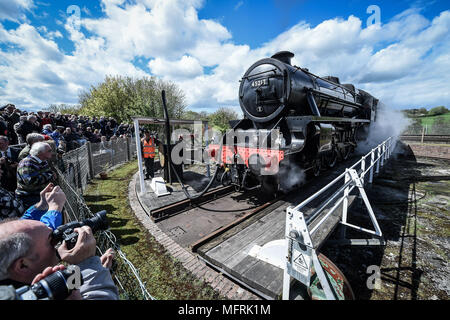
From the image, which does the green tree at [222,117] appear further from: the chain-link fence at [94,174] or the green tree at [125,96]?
the chain-link fence at [94,174]

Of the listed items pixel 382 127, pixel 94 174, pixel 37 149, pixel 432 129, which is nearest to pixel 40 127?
pixel 94 174

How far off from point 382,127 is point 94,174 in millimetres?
17384

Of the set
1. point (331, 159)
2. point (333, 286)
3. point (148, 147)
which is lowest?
point (333, 286)

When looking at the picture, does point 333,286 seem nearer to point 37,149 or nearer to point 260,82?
point 37,149

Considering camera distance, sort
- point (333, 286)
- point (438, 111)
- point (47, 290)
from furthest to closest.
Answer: point (438, 111) → point (333, 286) → point (47, 290)

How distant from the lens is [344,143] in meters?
7.80

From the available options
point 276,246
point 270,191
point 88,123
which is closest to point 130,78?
point 88,123

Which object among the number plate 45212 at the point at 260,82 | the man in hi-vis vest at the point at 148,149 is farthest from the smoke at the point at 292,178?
the man in hi-vis vest at the point at 148,149

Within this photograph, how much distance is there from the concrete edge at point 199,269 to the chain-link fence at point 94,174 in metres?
0.60

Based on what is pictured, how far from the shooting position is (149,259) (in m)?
2.87

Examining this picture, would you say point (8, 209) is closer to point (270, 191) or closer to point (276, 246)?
point (276, 246)

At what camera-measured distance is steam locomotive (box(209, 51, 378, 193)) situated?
4363mm

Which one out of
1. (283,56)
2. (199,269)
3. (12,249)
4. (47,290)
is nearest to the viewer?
(47,290)
